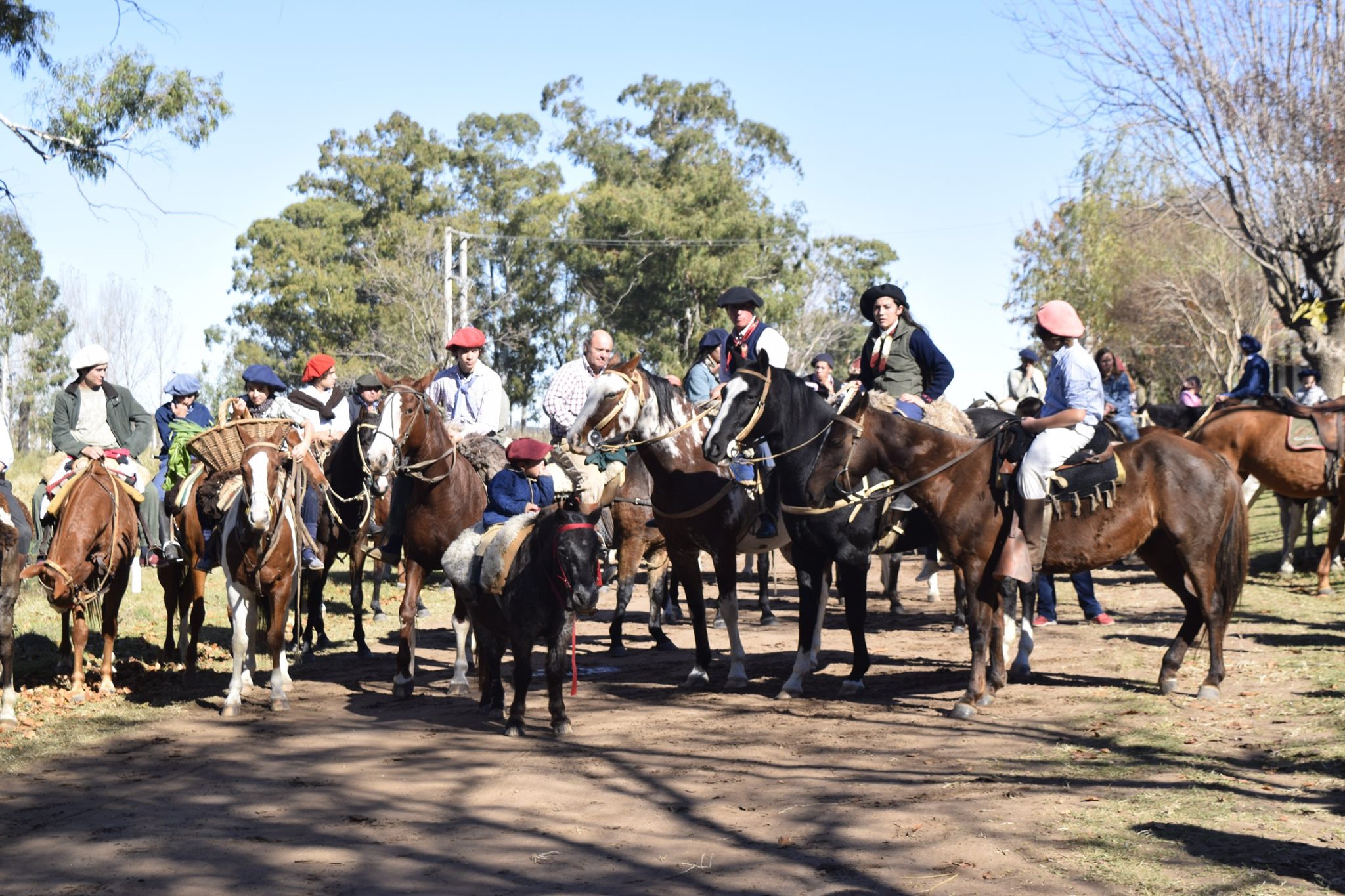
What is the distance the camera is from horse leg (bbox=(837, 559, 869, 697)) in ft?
34.4

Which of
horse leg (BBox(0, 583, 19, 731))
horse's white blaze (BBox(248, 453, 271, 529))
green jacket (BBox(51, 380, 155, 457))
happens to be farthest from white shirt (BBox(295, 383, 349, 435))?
horse leg (BBox(0, 583, 19, 731))

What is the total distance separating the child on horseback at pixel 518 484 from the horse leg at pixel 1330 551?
9.92 m

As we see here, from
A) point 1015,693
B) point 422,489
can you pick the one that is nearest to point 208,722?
point 422,489

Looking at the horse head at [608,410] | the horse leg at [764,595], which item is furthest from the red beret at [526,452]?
the horse leg at [764,595]

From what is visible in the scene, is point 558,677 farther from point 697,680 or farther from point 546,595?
point 697,680

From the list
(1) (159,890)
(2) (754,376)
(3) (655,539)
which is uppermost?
(2) (754,376)

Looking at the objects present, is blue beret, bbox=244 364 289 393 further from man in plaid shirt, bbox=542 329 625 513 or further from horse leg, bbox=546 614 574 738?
horse leg, bbox=546 614 574 738

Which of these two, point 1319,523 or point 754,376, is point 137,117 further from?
point 1319,523

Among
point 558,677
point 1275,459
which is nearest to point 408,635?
point 558,677

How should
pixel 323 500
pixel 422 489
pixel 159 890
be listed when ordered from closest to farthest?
pixel 159 890, pixel 422 489, pixel 323 500

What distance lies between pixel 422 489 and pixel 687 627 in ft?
16.8

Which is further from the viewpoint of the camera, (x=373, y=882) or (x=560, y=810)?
(x=560, y=810)

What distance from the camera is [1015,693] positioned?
10227mm

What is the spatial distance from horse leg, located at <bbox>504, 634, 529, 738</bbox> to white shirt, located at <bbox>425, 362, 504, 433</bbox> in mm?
3748
